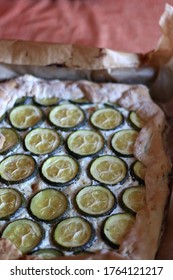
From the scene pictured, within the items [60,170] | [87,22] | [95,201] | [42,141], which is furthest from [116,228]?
[87,22]

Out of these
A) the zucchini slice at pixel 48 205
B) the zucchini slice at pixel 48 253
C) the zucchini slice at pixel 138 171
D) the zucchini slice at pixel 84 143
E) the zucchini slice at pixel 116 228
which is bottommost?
the zucchini slice at pixel 48 253

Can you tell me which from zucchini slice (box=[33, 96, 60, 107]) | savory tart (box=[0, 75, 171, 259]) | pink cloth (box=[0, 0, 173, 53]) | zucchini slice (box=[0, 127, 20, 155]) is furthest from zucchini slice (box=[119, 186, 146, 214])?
pink cloth (box=[0, 0, 173, 53])

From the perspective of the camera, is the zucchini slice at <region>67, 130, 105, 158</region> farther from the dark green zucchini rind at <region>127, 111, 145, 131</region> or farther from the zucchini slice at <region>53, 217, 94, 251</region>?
the zucchini slice at <region>53, 217, 94, 251</region>

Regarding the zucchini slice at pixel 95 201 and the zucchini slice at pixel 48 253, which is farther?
the zucchini slice at pixel 95 201

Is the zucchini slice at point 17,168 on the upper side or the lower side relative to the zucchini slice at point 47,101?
lower

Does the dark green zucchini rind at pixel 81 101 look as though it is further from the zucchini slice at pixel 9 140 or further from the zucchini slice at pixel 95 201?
the zucchini slice at pixel 95 201

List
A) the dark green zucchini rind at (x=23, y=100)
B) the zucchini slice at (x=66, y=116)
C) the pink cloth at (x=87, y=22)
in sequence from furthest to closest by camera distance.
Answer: the pink cloth at (x=87, y=22), the dark green zucchini rind at (x=23, y=100), the zucchini slice at (x=66, y=116)

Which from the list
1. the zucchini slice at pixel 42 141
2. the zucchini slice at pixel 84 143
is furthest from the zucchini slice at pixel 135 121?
the zucchini slice at pixel 42 141
